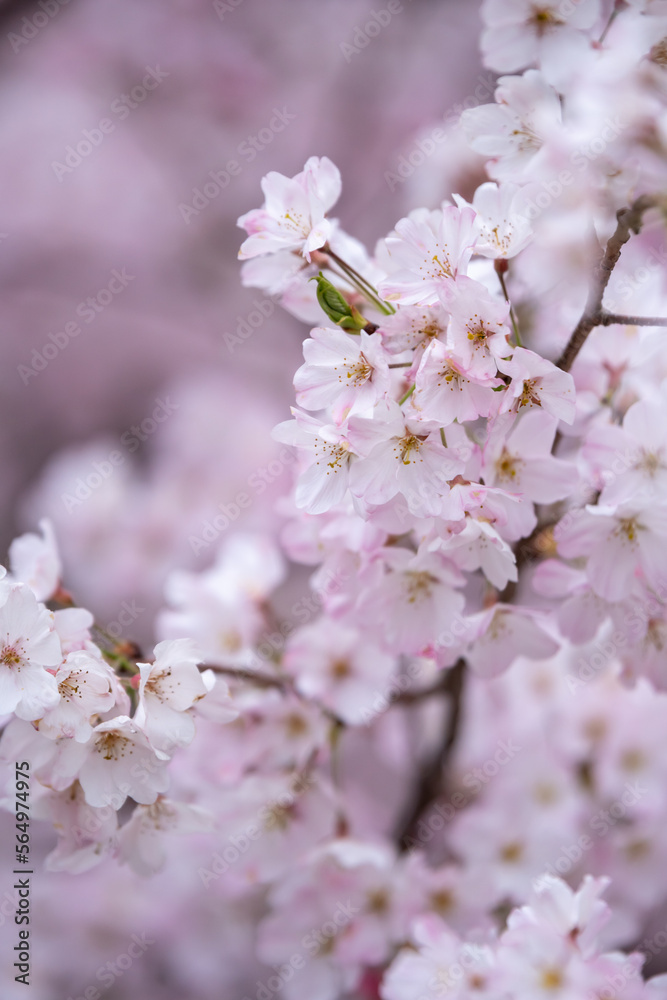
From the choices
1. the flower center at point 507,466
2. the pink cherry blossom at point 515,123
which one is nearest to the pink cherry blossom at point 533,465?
the flower center at point 507,466

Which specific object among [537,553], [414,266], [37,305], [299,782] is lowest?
[299,782]

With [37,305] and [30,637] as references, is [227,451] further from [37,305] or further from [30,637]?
[30,637]

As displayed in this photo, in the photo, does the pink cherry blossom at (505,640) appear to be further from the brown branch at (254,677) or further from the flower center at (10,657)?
the flower center at (10,657)

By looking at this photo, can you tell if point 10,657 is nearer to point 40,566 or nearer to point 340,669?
point 40,566

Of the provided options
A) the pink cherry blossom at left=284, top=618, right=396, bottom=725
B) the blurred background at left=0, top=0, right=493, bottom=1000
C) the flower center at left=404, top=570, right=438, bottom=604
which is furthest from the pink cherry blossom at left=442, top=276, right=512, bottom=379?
the blurred background at left=0, top=0, right=493, bottom=1000

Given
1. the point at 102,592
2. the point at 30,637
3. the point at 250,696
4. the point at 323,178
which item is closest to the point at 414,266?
the point at 323,178

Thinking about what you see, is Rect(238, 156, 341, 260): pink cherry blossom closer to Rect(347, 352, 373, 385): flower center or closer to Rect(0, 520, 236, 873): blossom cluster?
Rect(347, 352, 373, 385): flower center
